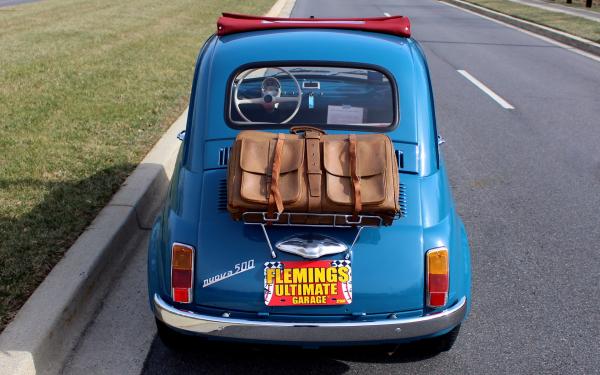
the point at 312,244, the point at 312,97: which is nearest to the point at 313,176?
the point at 312,244

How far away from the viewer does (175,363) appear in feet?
12.4

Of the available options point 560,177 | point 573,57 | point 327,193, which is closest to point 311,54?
point 327,193

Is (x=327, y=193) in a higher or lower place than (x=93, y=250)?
higher

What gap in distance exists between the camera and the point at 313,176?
10.7 feet

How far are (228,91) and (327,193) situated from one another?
1.21m

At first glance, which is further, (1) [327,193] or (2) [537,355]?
(2) [537,355]

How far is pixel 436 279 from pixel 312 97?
141 centimetres

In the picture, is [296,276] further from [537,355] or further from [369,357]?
[537,355]

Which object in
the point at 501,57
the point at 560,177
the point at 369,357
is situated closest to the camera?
the point at 369,357

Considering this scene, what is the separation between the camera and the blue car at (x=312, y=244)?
3340 mm

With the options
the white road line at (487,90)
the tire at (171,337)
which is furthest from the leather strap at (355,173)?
the white road line at (487,90)

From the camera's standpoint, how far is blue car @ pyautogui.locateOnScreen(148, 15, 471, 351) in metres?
3.34

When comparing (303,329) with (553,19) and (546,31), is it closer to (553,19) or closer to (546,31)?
(546,31)

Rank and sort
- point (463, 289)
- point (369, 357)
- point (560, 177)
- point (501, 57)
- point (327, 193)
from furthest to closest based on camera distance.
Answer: point (501, 57) < point (560, 177) < point (369, 357) < point (463, 289) < point (327, 193)
